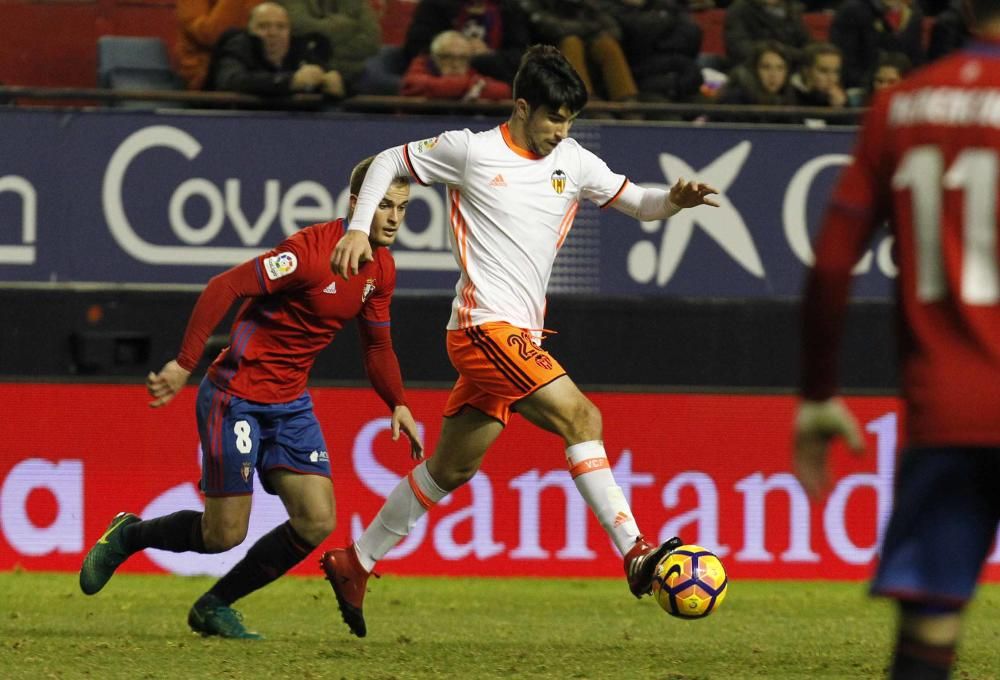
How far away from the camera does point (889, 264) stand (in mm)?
10320

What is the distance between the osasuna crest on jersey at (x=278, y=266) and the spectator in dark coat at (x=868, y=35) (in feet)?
18.5

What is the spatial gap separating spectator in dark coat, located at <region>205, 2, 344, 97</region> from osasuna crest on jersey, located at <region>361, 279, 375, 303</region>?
316cm

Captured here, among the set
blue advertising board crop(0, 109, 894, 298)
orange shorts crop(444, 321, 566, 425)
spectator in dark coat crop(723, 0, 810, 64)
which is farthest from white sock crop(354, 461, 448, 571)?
spectator in dark coat crop(723, 0, 810, 64)

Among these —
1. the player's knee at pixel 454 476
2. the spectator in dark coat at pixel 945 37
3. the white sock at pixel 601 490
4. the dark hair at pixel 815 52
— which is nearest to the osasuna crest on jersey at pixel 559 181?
the white sock at pixel 601 490

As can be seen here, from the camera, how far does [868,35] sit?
11453 mm

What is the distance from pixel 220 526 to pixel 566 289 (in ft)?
11.8

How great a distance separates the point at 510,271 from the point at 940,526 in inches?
137

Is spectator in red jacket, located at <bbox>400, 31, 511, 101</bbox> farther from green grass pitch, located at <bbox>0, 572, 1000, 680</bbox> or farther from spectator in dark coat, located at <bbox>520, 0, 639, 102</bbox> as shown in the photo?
green grass pitch, located at <bbox>0, 572, 1000, 680</bbox>

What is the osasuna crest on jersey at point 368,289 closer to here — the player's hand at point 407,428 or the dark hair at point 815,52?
the player's hand at point 407,428

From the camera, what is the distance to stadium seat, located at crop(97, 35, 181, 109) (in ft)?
34.9

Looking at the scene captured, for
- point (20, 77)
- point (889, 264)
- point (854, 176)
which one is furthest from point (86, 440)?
point (854, 176)

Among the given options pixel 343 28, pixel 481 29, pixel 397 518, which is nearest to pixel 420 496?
pixel 397 518

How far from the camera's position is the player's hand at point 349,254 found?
18.4ft

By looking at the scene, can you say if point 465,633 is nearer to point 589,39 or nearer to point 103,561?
point 103,561
